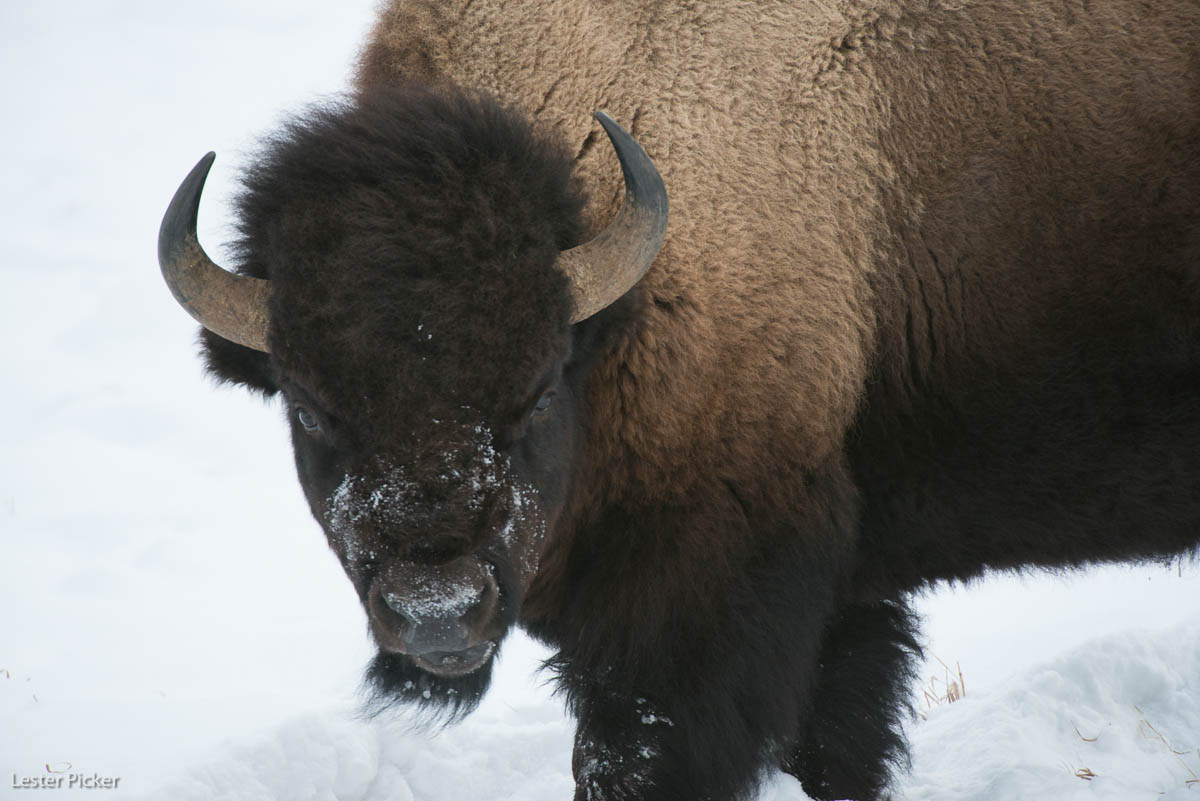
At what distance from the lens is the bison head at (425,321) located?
261 cm

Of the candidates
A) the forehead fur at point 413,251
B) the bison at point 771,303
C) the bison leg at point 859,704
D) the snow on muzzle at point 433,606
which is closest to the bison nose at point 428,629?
the snow on muzzle at point 433,606

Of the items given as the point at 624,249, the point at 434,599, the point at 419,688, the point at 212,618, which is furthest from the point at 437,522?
the point at 212,618

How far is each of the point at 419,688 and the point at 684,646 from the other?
0.95 m

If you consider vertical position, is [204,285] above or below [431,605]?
above

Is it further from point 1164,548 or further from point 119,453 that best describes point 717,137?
point 119,453

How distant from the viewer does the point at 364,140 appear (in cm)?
292

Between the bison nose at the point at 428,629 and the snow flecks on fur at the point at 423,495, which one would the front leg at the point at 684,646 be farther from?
the bison nose at the point at 428,629

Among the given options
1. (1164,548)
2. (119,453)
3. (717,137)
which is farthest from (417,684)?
(119,453)

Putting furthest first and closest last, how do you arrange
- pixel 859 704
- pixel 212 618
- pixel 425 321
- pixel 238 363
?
pixel 212 618, pixel 859 704, pixel 238 363, pixel 425 321

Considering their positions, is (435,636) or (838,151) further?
(838,151)

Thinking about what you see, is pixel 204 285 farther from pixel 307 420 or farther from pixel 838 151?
pixel 838 151

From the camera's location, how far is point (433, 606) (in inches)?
98.2

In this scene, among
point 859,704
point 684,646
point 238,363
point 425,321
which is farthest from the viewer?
point 859,704

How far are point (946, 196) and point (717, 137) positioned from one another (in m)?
0.81
